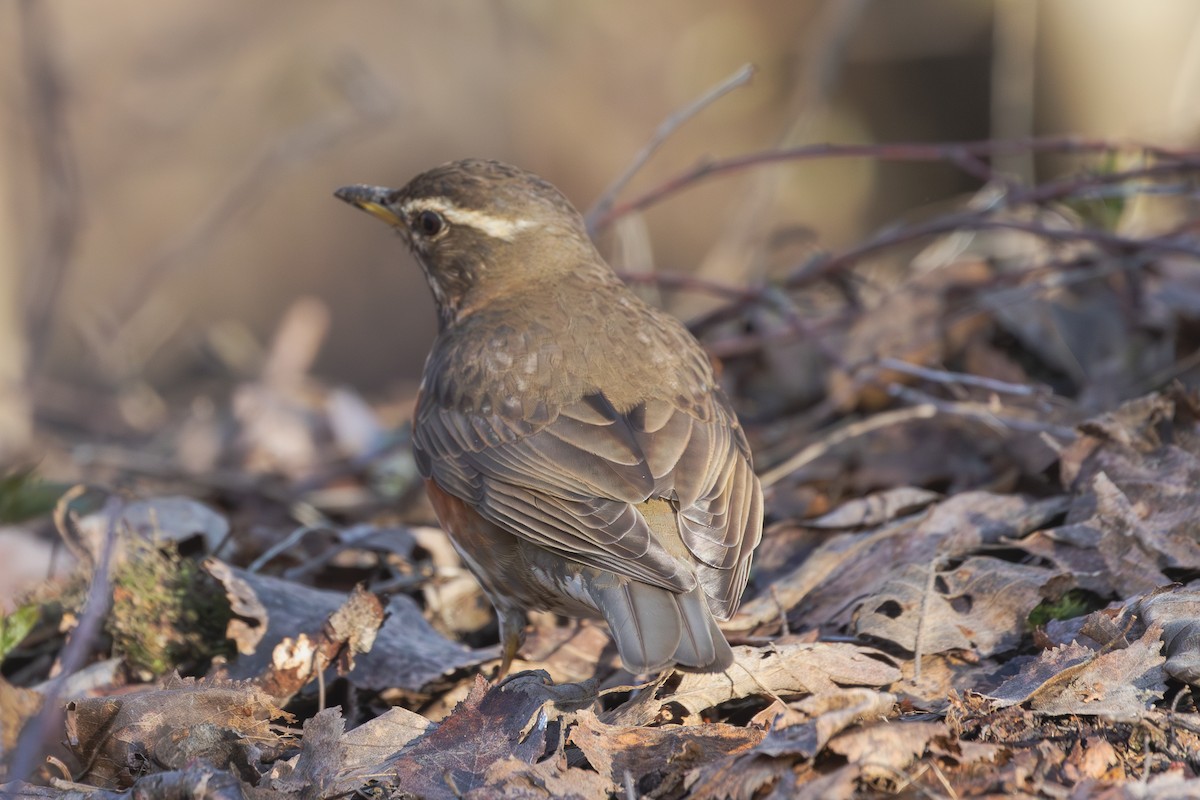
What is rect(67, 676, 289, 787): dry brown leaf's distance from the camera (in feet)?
13.8

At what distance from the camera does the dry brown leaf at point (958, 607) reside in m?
4.62

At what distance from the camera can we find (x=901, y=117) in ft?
47.8

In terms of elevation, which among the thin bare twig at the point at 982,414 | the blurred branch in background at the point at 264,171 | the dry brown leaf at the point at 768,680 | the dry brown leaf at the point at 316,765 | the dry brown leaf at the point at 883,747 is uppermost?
the blurred branch in background at the point at 264,171

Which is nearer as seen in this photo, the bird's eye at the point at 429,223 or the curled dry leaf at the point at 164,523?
the curled dry leaf at the point at 164,523

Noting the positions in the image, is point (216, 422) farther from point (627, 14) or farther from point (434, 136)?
point (627, 14)

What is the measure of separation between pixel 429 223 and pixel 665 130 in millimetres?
1444

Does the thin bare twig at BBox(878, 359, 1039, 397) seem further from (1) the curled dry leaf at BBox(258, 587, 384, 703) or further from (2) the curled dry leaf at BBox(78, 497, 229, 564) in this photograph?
(2) the curled dry leaf at BBox(78, 497, 229, 564)

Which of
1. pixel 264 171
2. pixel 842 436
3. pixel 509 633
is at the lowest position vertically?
pixel 509 633

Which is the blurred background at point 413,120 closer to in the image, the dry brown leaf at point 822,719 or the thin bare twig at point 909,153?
the thin bare twig at point 909,153

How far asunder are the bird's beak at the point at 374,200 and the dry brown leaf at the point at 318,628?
194 cm

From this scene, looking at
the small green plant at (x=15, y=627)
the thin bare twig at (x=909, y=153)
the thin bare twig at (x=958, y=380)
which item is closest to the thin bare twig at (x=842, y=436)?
the thin bare twig at (x=958, y=380)

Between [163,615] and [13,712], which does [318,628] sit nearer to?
[163,615]

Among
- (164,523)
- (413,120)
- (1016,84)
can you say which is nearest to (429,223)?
(164,523)

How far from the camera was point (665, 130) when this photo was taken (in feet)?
22.5
